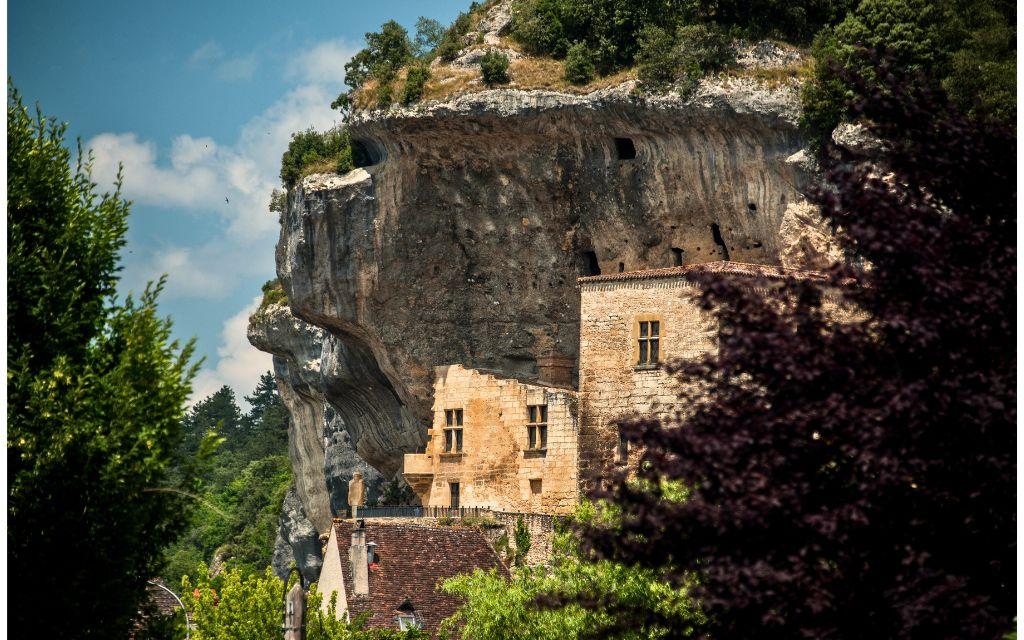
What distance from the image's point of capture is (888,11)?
47.2 meters

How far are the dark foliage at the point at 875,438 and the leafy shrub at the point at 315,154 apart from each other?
40.6 m

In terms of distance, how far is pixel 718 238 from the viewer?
1970 inches

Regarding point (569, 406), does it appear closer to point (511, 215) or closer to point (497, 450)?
point (497, 450)

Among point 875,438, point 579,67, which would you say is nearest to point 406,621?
point 579,67

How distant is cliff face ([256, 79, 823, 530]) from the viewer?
159 ft

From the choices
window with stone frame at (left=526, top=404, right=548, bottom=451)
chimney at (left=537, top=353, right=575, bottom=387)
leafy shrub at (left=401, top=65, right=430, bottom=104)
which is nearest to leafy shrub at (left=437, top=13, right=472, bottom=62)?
leafy shrub at (left=401, top=65, right=430, bottom=104)

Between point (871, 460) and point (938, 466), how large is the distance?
56cm

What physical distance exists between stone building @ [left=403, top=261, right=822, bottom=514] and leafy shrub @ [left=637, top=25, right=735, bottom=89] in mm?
5640

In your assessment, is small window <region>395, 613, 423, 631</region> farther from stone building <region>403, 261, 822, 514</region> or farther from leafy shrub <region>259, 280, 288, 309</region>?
leafy shrub <region>259, 280, 288, 309</region>

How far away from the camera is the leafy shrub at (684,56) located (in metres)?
48.8

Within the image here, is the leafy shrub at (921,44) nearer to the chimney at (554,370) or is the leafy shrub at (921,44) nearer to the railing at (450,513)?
the chimney at (554,370)

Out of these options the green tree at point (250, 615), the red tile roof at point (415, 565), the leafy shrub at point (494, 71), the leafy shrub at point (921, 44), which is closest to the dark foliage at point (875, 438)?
the green tree at point (250, 615)

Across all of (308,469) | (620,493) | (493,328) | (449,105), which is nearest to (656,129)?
(449,105)

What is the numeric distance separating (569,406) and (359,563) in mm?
8359
